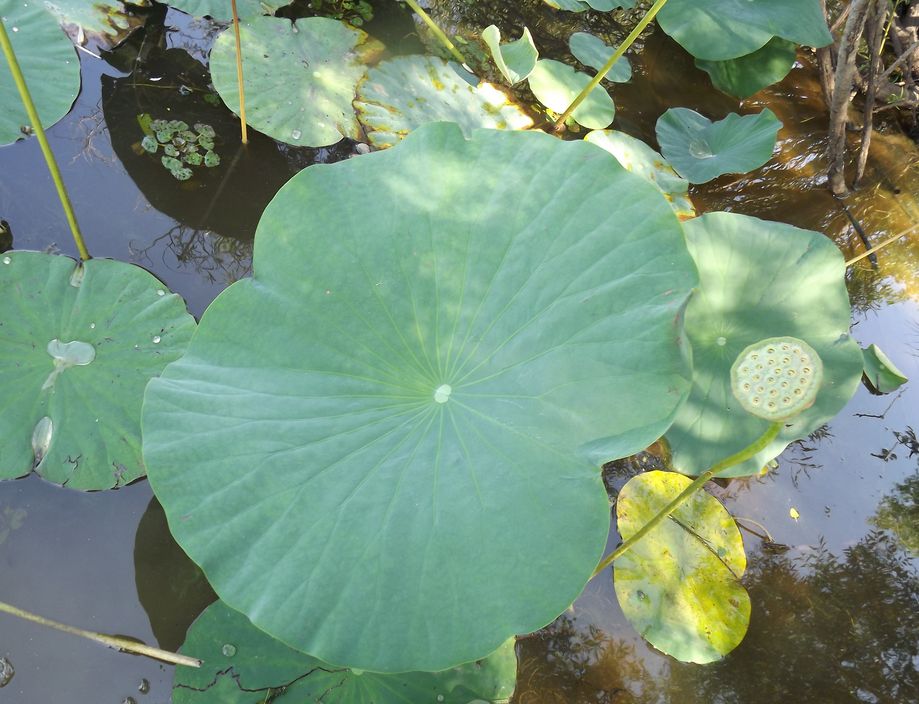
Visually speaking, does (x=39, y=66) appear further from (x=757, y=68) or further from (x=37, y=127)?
(x=757, y=68)

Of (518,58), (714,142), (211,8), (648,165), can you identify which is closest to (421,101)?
(518,58)

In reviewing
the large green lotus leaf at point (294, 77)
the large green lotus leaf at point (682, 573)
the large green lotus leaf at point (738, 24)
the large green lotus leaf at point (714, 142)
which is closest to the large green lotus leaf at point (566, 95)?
the large green lotus leaf at point (714, 142)

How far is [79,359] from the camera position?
1789 millimetres

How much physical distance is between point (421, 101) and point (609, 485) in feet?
5.17

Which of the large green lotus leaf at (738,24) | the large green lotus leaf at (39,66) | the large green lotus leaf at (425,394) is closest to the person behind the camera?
the large green lotus leaf at (425,394)

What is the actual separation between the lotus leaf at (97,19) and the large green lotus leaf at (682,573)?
8.47ft

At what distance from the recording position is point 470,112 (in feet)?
8.51

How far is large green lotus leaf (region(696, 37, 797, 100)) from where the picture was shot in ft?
10.2

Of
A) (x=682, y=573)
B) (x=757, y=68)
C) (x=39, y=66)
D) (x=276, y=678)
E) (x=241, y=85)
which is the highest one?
(x=757, y=68)

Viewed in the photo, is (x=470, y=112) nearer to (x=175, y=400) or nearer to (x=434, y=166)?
(x=434, y=166)

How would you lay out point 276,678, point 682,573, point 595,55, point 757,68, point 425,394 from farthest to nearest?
point 757,68 < point 595,55 < point 682,573 < point 276,678 < point 425,394

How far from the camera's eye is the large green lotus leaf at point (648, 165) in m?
2.62

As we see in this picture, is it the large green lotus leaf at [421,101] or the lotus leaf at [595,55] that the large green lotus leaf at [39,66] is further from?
the lotus leaf at [595,55]

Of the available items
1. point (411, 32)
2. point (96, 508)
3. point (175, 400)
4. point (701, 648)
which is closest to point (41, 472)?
point (96, 508)
